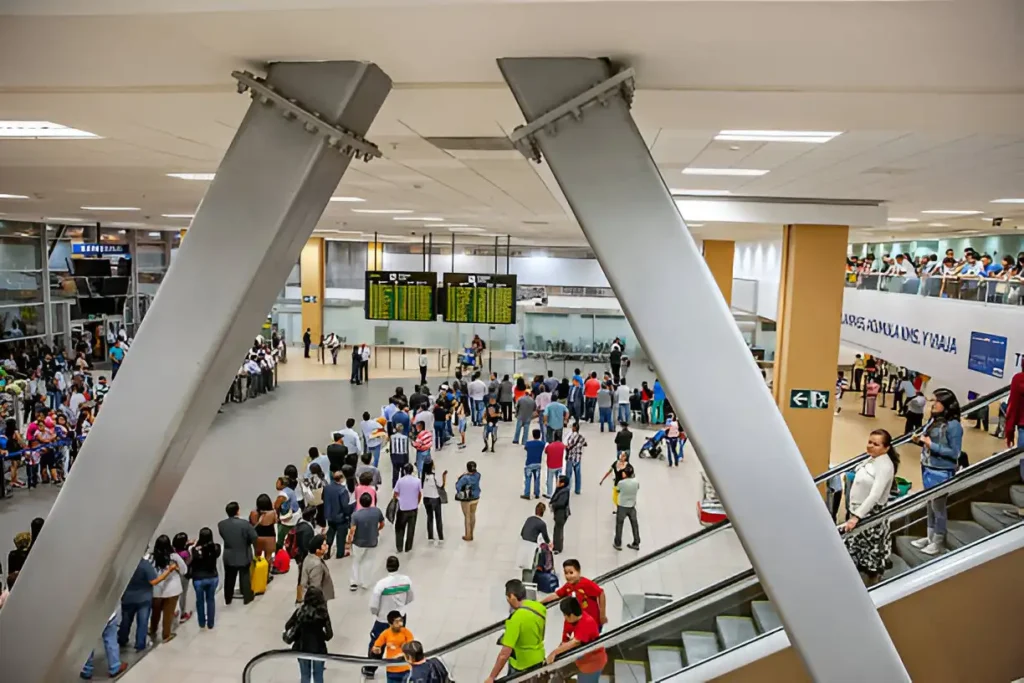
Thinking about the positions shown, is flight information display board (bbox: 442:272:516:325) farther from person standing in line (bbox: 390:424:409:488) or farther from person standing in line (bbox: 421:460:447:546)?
person standing in line (bbox: 421:460:447:546)

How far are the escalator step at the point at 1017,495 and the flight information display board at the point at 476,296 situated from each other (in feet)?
37.1

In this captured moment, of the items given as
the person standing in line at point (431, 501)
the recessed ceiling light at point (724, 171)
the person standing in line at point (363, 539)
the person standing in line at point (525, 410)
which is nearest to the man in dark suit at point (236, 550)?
the person standing in line at point (363, 539)

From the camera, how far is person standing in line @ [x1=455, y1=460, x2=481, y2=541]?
983cm

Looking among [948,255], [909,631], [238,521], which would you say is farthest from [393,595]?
[948,255]

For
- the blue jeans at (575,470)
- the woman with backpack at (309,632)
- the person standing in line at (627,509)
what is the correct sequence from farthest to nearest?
the blue jeans at (575,470) → the person standing in line at (627,509) → the woman with backpack at (309,632)

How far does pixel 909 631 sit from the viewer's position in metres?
4.50

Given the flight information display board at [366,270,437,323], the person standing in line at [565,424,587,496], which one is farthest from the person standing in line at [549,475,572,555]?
the flight information display board at [366,270,437,323]

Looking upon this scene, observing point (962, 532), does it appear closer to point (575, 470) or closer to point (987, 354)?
point (575, 470)

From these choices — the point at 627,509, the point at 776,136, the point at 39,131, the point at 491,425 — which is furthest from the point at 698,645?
the point at 491,425

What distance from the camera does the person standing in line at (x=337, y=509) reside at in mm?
9141

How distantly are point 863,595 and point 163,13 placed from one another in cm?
256

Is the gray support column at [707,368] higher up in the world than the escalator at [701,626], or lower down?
higher up

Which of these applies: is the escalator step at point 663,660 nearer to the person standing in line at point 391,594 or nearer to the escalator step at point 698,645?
the escalator step at point 698,645

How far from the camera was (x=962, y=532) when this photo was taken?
5324mm
